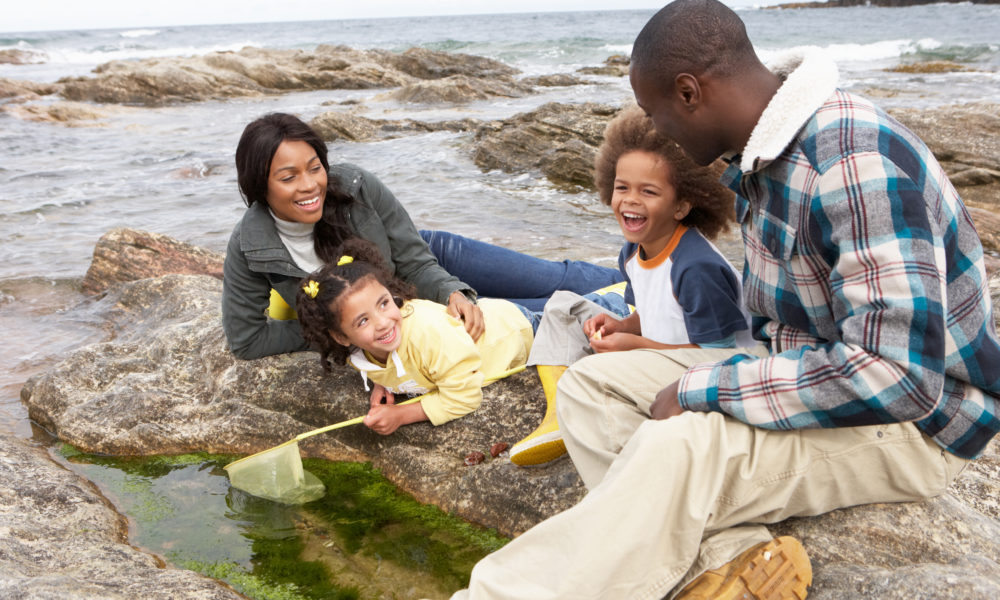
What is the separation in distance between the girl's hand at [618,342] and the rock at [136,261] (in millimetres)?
4330

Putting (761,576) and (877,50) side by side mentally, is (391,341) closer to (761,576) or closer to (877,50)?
(761,576)

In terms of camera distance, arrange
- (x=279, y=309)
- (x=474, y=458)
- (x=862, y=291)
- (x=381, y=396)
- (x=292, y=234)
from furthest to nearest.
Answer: (x=279, y=309) < (x=292, y=234) < (x=381, y=396) < (x=474, y=458) < (x=862, y=291)

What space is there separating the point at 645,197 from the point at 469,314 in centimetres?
100

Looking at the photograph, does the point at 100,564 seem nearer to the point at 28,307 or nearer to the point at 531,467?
the point at 531,467

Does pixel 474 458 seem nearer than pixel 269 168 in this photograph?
Yes

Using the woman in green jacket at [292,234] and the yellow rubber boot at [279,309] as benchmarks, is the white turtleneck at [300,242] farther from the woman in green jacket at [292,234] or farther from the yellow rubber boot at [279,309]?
the yellow rubber boot at [279,309]

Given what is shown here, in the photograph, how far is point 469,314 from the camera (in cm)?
340

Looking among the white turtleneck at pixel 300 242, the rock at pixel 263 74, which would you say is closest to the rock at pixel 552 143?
the white turtleneck at pixel 300 242

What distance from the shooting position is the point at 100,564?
8.02 ft

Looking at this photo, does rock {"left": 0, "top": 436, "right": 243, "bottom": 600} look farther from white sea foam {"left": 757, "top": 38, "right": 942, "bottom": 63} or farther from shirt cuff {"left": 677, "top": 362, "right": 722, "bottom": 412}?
white sea foam {"left": 757, "top": 38, "right": 942, "bottom": 63}

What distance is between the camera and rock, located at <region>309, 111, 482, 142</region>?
1395cm

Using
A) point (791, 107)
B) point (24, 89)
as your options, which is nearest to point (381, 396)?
point (791, 107)

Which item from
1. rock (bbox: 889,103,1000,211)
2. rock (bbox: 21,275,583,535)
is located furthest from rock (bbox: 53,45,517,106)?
rock (bbox: 21,275,583,535)

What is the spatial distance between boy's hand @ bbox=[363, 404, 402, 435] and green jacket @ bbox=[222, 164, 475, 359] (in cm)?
69
